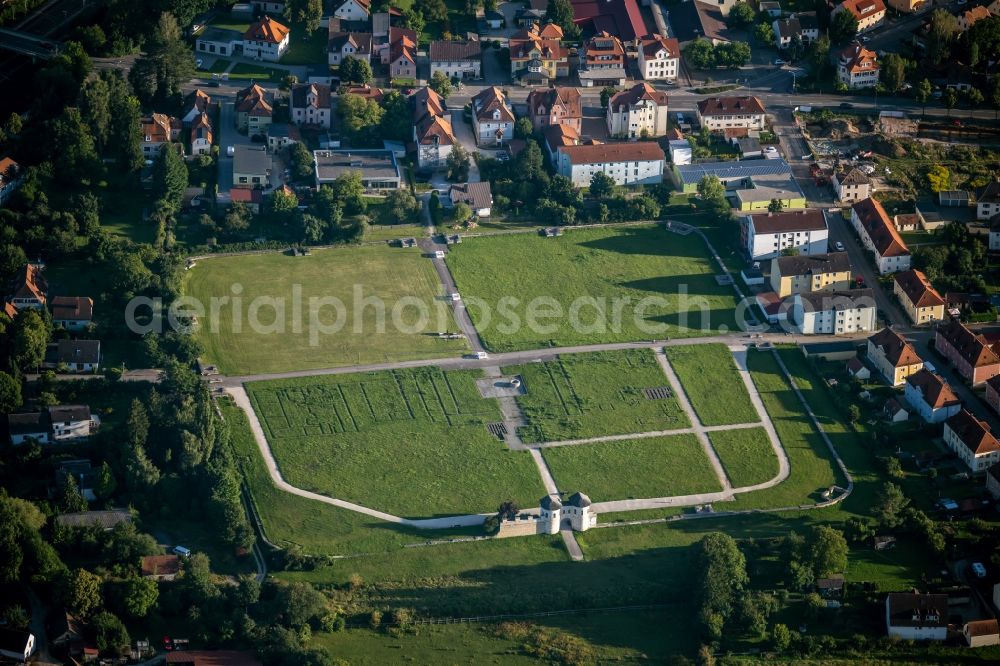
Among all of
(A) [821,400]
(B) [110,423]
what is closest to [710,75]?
(A) [821,400]

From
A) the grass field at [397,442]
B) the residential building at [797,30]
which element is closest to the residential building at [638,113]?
the residential building at [797,30]

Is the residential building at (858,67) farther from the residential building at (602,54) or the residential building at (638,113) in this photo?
the residential building at (602,54)

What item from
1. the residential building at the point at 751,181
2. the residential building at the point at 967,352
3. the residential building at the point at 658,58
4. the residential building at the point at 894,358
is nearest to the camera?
the residential building at the point at 894,358

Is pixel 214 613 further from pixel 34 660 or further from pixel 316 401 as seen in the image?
pixel 316 401

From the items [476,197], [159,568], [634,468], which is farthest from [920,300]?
[159,568]

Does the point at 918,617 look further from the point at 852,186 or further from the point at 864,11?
the point at 864,11

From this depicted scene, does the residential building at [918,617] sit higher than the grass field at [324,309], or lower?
lower
